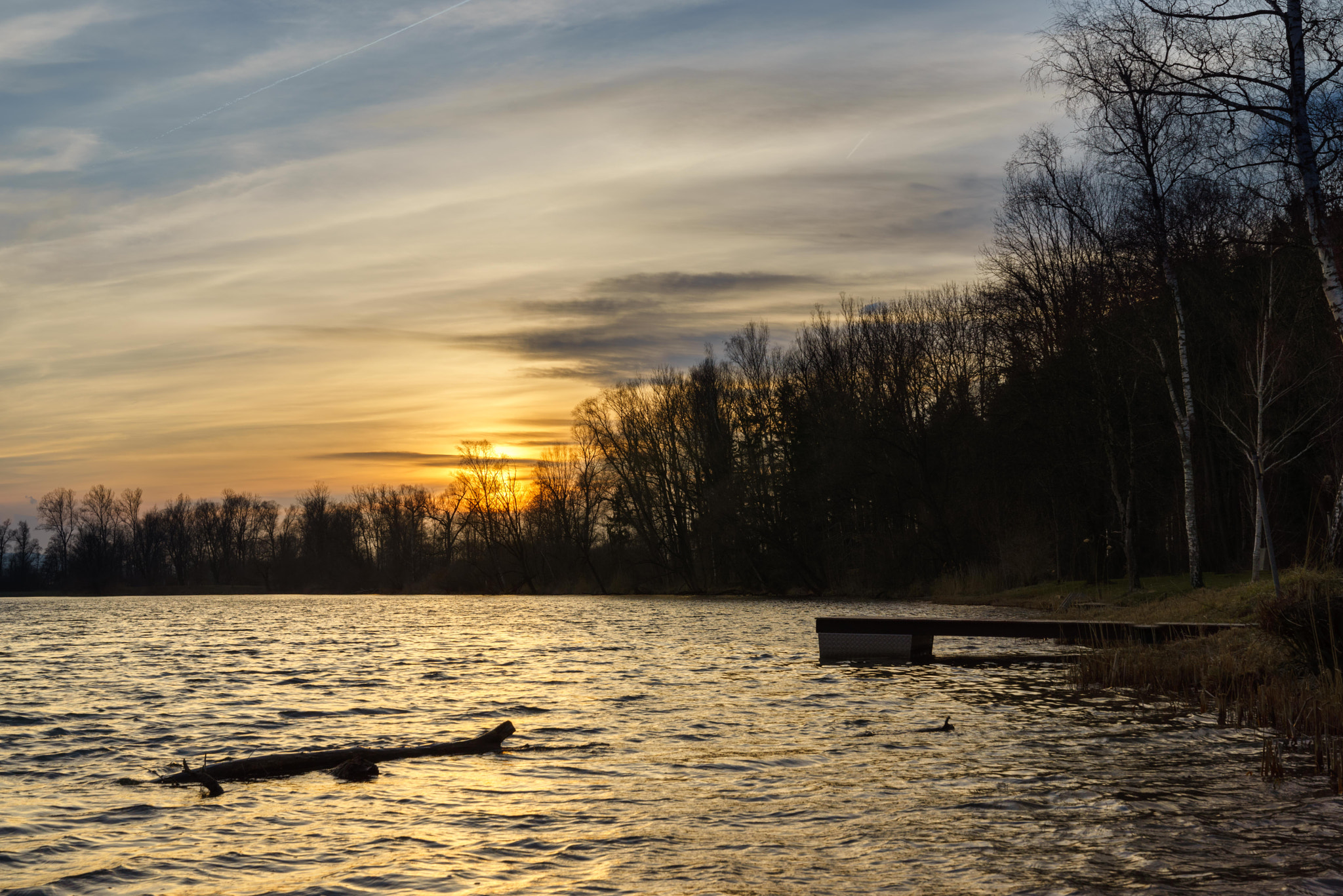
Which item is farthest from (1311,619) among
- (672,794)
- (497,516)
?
(497,516)

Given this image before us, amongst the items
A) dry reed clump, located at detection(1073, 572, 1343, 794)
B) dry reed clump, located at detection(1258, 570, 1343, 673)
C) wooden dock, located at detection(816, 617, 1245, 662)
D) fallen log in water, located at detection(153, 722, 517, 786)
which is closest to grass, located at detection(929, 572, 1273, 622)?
wooden dock, located at detection(816, 617, 1245, 662)

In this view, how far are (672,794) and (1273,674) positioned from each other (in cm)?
897

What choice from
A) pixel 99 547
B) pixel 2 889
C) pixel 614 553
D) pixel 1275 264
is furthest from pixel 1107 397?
pixel 99 547

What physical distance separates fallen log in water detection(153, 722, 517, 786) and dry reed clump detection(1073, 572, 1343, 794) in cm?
843

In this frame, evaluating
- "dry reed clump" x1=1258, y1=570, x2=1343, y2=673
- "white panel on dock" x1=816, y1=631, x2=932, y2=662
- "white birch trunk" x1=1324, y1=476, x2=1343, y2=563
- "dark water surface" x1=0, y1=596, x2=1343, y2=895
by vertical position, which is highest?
"white birch trunk" x1=1324, y1=476, x2=1343, y2=563

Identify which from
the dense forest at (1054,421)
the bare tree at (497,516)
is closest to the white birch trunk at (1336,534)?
the dense forest at (1054,421)

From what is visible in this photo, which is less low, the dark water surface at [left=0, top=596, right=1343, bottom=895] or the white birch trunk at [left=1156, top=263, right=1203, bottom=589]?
the white birch trunk at [left=1156, top=263, right=1203, bottom=589]

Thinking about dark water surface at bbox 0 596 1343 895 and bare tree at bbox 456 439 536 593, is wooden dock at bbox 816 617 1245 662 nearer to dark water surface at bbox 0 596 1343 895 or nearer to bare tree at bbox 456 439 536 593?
dark water surface at bbox 0 596 1343 895

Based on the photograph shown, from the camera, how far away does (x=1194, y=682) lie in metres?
15.4

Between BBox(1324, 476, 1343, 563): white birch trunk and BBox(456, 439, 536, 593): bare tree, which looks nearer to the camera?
BBox(1324, 476, 1343, 563): white birch trunk

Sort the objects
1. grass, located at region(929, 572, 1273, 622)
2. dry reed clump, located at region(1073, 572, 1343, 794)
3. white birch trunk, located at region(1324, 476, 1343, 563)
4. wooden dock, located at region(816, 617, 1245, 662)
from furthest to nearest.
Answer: grass, located at region(929, 572, 1273, 622), wooden dock, located at region(816, 617, 1245, 662), white birch trunk, located at region(1324, 476, 1343, 563), dry reed clump, located at region(1073, 572, 1343, 794)

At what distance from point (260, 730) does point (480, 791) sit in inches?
235

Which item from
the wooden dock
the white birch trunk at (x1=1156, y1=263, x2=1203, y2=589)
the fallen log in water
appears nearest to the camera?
the fallen log in water

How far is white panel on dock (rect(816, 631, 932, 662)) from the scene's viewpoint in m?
23.5
